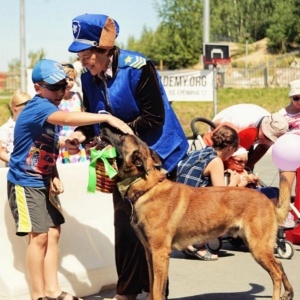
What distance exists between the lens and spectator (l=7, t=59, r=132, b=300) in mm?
5430

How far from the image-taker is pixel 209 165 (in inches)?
297

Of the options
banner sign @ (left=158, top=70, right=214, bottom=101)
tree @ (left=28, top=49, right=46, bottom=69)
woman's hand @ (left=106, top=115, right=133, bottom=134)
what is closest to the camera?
woman's hand @ (left=106, top=115, right=133, bottom=134)

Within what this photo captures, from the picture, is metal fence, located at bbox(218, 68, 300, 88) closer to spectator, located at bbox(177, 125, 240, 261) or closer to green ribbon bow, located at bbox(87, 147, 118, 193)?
spectator, located at bbox(177, 125, 240, 261)

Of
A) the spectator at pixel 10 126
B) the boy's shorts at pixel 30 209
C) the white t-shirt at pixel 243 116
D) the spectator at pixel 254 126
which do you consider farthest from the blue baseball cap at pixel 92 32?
the white t-shirt at pixel 243 116

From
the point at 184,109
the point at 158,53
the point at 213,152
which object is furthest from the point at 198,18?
the point at 213,152

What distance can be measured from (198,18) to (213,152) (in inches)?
2790

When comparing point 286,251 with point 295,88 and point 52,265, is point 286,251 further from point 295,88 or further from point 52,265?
point 52,265

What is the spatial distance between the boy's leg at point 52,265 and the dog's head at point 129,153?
0.69 metres

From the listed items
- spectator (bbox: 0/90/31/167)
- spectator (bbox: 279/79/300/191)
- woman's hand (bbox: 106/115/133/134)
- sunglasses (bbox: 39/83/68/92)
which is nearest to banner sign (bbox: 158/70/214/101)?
spectator (bbox: 279/79/300/191)

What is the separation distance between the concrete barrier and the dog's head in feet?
3.17

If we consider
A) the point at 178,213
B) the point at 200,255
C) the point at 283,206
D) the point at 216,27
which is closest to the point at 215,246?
the point at 200,255

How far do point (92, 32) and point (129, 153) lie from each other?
0.83m

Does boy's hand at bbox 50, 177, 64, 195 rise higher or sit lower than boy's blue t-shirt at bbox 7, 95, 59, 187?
lower

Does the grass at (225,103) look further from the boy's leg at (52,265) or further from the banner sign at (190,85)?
the boy's leg at (52,265)
